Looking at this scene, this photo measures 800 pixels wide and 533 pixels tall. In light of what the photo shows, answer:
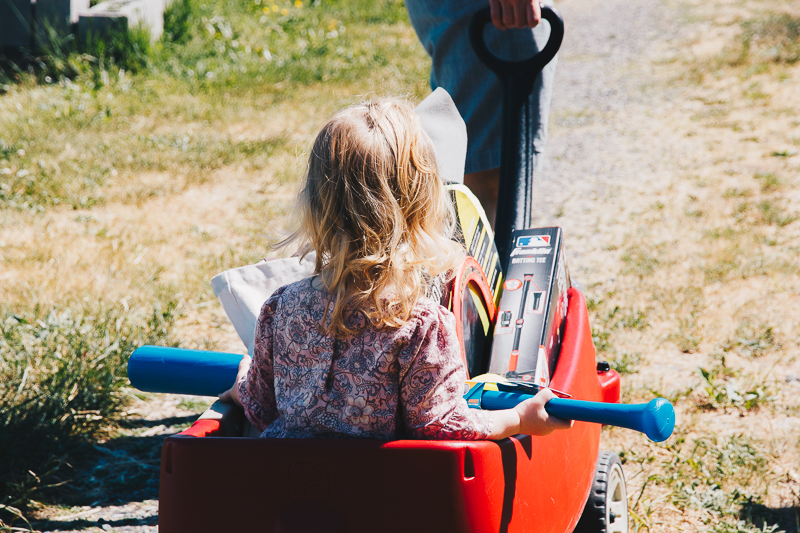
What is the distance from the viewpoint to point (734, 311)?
260cm

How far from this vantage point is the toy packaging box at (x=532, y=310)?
1.53m

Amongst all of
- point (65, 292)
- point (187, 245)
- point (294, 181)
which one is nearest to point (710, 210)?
point (294, 181)

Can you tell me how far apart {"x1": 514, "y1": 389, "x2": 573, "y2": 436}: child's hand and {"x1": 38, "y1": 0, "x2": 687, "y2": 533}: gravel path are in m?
1.01

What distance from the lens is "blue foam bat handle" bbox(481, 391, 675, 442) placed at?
1.10m

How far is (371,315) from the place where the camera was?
3.70 feet

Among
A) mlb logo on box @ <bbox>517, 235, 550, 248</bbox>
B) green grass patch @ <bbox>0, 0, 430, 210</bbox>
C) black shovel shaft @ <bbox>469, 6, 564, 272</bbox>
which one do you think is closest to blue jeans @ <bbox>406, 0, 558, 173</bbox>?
black shovel shaft @ <bbox>469, 6, 564, 272</bbox>

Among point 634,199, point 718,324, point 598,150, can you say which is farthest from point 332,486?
point 598,150

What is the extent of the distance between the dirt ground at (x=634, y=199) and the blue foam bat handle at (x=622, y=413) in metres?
0.71

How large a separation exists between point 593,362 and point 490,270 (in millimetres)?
319

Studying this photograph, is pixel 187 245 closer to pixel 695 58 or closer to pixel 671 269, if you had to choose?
pixel 671 269

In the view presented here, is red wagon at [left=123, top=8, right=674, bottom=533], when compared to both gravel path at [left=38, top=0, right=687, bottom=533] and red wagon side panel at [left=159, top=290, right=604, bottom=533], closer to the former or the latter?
red wagon side panel at [left=159, top=290, right=604, bottom=533]

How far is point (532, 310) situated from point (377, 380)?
0.59 metres

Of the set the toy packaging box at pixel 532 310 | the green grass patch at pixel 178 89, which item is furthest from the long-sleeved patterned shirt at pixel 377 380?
the green grass patch at pixel 178 89

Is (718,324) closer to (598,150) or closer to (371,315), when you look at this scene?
(371,315)
